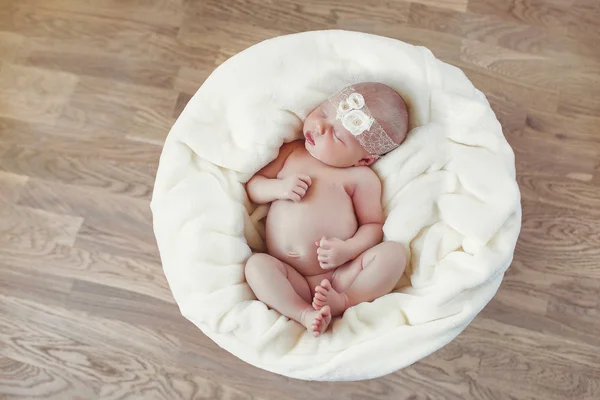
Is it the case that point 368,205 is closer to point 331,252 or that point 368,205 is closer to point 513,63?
point 331,252

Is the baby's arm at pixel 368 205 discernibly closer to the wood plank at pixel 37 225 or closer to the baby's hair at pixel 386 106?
the baby's hair at pixel 386 106

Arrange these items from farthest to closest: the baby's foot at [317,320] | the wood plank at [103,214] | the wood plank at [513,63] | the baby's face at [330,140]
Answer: the wood plank at [513,63]
the wood plank at [103,214]
the baby's face at [330,140]
the baby's foot at [317,320]

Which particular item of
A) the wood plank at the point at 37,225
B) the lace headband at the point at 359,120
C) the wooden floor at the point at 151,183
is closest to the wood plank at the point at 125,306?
the wooden floor at the point at 151,183

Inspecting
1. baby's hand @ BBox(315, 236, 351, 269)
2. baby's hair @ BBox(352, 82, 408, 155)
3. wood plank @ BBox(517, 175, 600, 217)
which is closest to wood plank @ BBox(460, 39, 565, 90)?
wood plank @ BBox(517, 175, 600, 217)

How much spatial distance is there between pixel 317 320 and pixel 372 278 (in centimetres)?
13

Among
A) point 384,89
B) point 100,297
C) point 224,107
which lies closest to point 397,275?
point 384,89

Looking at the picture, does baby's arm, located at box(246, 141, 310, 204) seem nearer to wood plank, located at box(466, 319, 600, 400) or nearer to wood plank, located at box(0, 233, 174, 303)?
wood plank, located at box(0, 233, 174, 303)

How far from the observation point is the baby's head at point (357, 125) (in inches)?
41.9

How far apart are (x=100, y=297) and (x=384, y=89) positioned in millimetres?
751

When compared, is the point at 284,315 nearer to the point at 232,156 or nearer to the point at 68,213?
the point at 232,156

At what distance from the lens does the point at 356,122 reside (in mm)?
1061

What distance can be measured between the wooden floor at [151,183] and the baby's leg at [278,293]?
0.27 m

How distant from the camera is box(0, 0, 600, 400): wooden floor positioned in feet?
4.02

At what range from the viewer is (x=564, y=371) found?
1215mm
